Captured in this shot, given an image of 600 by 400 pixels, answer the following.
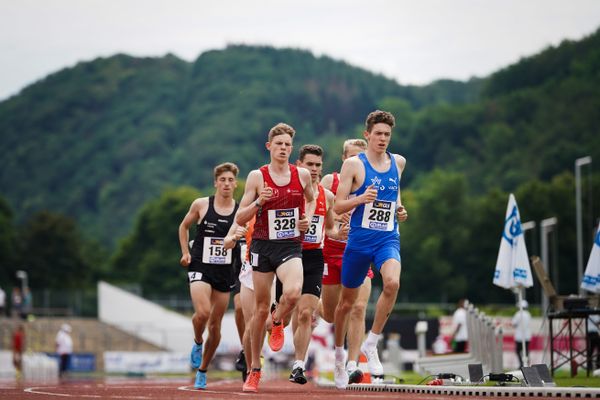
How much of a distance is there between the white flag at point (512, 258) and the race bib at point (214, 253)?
17.6 ft

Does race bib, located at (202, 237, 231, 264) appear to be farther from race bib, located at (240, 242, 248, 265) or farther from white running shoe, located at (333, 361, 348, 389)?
white running shoe, located at (333, 361, 348, 389)

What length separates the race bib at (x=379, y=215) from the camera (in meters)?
13.7

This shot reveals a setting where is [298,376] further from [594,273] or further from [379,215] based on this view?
[594,273]

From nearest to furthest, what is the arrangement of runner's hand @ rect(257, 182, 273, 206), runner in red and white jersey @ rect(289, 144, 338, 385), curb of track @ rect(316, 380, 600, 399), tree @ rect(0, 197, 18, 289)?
curb of track @ rect(316, 380, 600, 399) → runner's hand @ rect(257, 182, 273, 206) → runner in red and white jersey @ rect(289, 144, 338, 385) → tree @ rect(0, 197, 18, 289)

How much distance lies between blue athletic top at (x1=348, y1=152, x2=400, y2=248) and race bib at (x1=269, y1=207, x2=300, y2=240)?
82 cm

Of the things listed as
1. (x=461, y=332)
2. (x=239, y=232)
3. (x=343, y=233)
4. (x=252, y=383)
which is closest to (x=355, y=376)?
(x=252, y=383)

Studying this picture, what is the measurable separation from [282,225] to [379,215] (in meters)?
1.14

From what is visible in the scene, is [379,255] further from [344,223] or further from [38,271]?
[38,271]

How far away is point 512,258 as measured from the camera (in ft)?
66.4

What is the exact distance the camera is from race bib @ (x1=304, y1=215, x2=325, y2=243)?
14844mm

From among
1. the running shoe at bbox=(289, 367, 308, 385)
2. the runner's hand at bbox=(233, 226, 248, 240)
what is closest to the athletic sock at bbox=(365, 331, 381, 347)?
the running shoe at bbox=(289, 367, 308, 385)

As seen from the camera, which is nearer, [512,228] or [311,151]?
[311,151]

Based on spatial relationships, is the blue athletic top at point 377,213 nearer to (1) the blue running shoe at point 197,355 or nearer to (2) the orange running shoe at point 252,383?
(2) the orange running shoe at point 252,383

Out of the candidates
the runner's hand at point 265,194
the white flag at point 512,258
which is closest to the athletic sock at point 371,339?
the runner's hand at point 265,194
